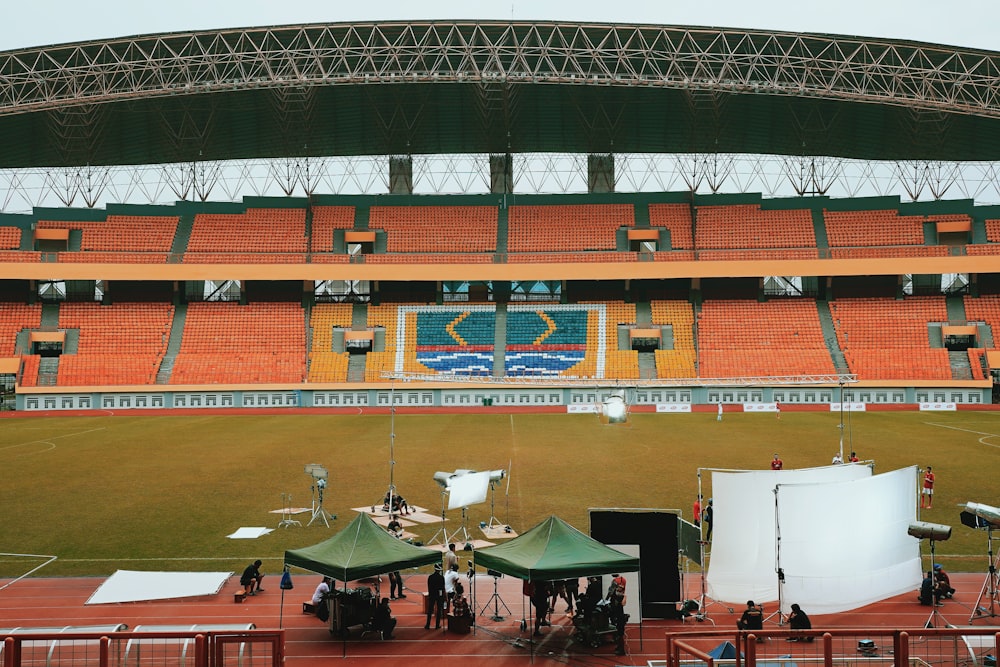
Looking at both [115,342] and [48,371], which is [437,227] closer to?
[115,342]

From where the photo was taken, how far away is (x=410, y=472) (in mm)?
→ 29016

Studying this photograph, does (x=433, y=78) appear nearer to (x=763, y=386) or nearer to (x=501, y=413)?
(x=501, y=413)

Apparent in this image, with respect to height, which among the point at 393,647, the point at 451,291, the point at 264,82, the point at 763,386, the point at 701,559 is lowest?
the point at 393,647

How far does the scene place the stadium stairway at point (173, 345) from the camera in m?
57.0

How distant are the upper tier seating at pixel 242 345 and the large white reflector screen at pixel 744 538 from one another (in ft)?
152

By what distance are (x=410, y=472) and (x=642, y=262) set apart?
38.4 metres

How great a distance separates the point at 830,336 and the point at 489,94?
31164 mm

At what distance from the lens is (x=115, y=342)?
5956cm

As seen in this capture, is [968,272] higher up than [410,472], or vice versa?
[968,272]

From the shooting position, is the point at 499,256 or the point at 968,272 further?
the point at 499,256

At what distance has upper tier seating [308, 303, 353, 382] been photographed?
191 feet

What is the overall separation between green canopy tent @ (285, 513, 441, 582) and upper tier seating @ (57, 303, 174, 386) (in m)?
46.7

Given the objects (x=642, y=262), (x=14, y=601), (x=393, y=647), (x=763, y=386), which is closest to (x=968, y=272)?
(x=763, y=386)

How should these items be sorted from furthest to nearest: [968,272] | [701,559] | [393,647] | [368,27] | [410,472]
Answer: [968,272] → [368,27] → [410,472] → [701,559] → [393,647]
